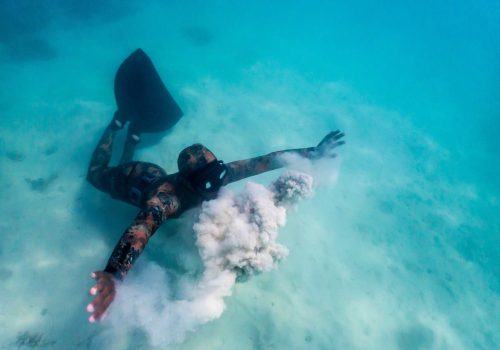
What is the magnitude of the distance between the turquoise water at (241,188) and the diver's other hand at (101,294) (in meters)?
A: 1.68

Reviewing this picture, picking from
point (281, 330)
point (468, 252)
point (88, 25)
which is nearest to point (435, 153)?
point (468, 252)

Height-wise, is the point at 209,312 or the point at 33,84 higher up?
the point at 33,84

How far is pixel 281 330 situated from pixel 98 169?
5.25m

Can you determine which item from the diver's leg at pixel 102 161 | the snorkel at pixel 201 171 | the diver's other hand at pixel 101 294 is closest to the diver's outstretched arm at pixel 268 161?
the snorkel at pixel 201 171

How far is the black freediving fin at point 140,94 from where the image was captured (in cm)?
827

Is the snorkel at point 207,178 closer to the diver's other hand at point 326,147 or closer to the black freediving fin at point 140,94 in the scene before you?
the diver's other hand at point 326,147

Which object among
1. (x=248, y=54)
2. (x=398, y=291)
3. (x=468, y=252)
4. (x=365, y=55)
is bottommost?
(x=398, y=291)

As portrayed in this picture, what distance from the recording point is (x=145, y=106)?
8664 mm

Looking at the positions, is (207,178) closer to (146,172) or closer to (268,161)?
(146,172)

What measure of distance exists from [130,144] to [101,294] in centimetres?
623

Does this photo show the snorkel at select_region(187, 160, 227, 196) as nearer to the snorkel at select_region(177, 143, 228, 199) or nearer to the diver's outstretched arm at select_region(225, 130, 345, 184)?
the snorkel at select_region(177, 143, 228, 199)

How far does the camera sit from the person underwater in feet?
11.2

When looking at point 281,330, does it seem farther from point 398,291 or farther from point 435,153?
point 435,153

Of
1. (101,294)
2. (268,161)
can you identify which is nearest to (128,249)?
(101,294)
